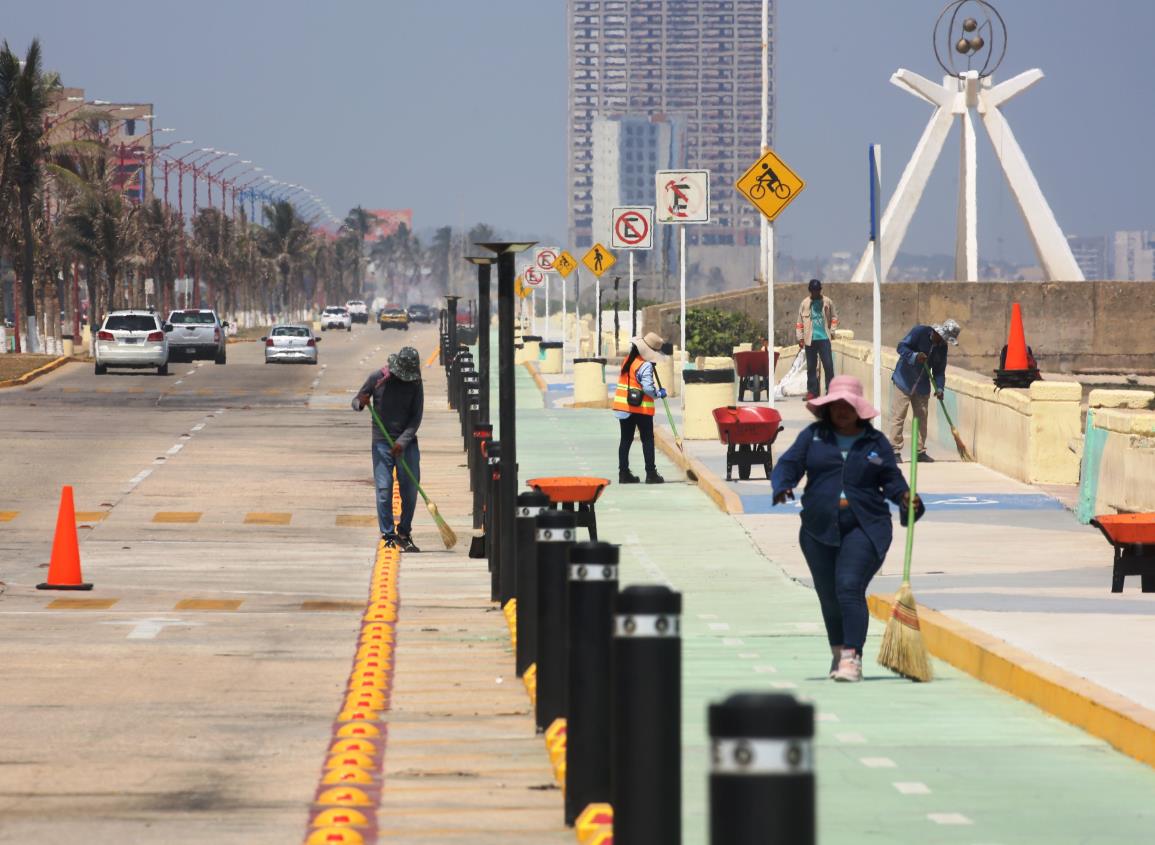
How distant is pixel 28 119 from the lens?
69938mm

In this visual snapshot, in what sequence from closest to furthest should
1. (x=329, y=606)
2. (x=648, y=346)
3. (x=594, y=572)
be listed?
1. (x=594, y=572)
2. (x=329, y=606)
3. (x=648, y=346)

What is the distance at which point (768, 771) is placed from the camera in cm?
432

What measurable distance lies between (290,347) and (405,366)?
163 feet

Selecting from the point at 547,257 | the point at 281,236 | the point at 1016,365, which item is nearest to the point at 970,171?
the point at 547,257

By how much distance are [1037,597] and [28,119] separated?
193ft

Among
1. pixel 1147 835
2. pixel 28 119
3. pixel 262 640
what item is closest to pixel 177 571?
pixel 262 640

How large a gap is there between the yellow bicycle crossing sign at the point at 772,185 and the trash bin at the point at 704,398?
6660mm

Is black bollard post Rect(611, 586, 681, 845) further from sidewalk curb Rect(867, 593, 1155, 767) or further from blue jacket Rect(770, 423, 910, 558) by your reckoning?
blue jacket Rect(770, 423, 910, 558)

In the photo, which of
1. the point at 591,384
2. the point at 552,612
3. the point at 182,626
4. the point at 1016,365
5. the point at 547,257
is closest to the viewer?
the point at 552,612

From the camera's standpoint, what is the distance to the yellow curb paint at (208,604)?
54.6 feet

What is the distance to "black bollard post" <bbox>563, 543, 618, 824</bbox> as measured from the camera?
26.3 ft

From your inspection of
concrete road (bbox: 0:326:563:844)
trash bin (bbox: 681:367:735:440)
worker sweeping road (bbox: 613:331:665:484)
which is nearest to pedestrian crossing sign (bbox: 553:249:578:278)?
concrete road (bbox: 0:326:563:844)

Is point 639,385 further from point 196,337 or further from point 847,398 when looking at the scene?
point 196,337

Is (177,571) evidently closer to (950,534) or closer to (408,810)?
(950,534)
